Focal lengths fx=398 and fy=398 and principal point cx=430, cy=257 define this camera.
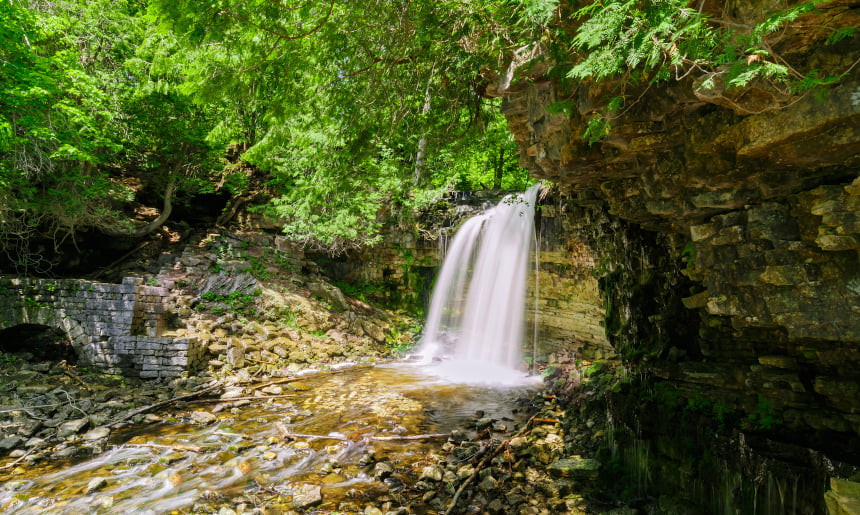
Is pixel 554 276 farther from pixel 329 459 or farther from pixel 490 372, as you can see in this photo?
pixel 329 459

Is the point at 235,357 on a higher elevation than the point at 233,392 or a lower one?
higher

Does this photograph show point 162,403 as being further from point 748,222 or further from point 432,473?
point 748,222

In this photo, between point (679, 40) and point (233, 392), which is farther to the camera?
point (233, 392)

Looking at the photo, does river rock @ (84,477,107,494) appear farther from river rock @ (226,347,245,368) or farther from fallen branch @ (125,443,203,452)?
river rock @ (226,347,245,368)

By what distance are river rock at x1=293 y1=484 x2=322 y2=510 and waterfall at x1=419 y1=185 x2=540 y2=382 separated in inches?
232

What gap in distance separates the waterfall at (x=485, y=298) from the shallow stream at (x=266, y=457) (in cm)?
334

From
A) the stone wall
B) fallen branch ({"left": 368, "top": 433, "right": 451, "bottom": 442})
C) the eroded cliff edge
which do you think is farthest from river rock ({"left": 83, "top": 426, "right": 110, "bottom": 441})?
the eroded cliff edge

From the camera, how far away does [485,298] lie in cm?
1249

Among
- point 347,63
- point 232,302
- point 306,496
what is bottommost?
point 306,496

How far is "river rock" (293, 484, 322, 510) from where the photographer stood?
4.31 m

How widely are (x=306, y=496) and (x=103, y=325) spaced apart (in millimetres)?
7155

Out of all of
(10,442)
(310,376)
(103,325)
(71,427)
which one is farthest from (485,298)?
(10,442)

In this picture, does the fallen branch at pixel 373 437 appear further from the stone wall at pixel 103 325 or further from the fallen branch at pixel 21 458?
the stone wall at pixel 103 325

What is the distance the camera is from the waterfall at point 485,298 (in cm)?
1138
